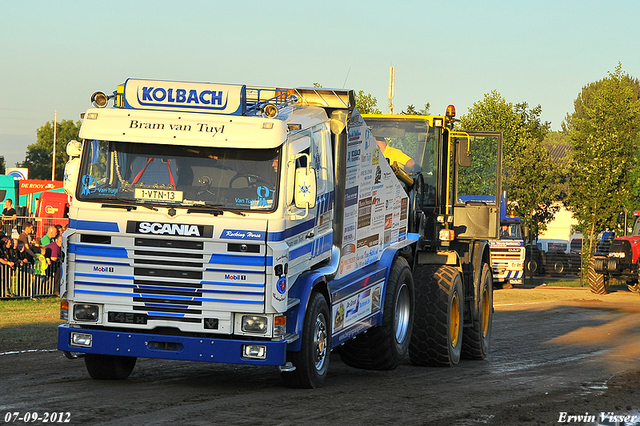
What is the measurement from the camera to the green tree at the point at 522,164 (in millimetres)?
42938

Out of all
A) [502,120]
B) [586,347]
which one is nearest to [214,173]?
[586,347]

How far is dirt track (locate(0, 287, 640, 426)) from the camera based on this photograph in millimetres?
8219

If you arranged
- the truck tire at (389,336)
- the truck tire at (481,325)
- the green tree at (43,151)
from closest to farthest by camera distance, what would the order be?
1. the truck tire at (389,336)
2. the truck tire at (481,325)
3. the green tree at (43,151)

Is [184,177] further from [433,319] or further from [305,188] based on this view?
[433,319]

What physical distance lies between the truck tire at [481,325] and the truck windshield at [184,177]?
6608 millimetres

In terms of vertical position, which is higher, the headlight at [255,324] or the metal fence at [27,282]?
the headlight at [255,324]

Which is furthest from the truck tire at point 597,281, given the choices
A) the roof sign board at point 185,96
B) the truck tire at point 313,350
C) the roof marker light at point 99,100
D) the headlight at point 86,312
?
the headlight at point 86,312

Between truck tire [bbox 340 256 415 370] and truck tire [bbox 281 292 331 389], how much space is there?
75.8 inches

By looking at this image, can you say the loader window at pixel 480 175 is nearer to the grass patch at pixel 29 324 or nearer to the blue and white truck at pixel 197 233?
the blue and white truck at pixel 197 233

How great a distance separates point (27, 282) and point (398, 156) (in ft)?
34.9

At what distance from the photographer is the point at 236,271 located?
8.79 metres

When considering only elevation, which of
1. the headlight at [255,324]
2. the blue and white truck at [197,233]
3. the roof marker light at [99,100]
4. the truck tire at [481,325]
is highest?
the roof marker light at [99,100]

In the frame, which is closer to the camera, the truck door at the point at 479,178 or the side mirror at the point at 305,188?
the side mirror at the point at 305,188

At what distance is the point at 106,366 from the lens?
10.0 meters
